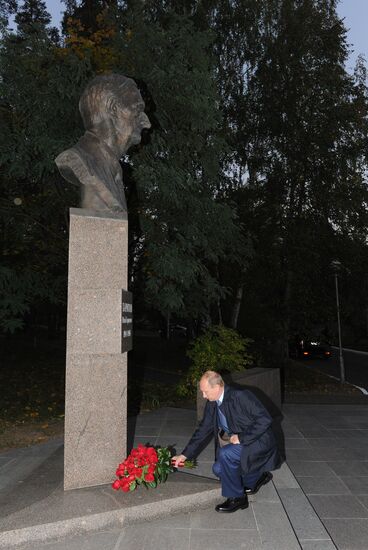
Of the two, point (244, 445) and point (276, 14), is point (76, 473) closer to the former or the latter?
point (244, 445)

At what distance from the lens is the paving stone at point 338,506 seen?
4.57 metres

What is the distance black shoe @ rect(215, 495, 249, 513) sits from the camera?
14.6ft

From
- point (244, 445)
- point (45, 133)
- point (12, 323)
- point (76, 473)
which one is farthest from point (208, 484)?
point (45, 133)

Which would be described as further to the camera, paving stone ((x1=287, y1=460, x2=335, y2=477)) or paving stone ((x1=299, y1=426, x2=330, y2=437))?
paving stone ((x1=299, y1=426, x2=330, y2=437))

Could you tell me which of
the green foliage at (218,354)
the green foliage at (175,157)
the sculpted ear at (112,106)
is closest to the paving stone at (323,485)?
the green foliage at (218,354)

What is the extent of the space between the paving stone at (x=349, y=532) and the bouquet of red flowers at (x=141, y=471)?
157cm

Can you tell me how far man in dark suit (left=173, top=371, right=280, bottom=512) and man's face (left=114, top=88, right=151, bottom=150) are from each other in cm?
270

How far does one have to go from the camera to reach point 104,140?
208 inches

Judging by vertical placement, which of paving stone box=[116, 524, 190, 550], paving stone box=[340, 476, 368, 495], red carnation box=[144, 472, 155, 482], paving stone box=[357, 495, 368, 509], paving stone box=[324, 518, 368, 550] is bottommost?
paving stone box=[340, 476, 368, 495]

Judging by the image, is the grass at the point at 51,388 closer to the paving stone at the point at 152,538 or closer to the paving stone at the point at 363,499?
the paving stone at the point at 152,538

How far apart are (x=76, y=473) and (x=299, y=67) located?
1691 centimetres

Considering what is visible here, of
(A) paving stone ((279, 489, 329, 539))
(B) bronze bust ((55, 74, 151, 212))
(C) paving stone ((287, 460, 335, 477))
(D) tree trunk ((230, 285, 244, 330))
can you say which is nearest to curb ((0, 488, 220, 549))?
(A) paving stone ((279, 489, 329, 539))

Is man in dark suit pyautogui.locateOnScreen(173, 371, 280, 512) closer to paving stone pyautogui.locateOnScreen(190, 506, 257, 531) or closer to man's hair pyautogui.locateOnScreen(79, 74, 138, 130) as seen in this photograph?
paving stone pyautogui.locateOnScreen(190, 506, 257, 531)

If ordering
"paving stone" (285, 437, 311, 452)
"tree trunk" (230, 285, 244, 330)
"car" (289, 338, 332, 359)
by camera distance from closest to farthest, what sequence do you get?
"paving stone" (285, 437, 311, 452)
"tree trunk" (230, 285, 244, 330)
"car" (289, 338, 332, 359)
